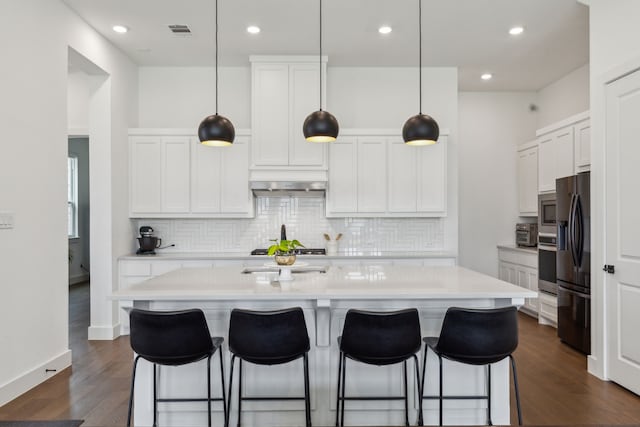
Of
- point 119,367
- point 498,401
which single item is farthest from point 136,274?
point 498,401

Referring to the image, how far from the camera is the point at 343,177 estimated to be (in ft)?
16.9

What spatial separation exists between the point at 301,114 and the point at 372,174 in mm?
1156

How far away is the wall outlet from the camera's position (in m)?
3.01

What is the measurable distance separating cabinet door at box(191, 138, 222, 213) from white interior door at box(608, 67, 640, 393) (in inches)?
157

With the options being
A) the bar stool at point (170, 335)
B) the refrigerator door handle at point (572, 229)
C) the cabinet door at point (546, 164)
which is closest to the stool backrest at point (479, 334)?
the bar stool at point (170, 335)

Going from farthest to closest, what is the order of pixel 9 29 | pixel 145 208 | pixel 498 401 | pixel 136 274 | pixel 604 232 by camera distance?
pixel 145 208 → pixel 136 274 → pixel 604 232 → pixel 9 29 → pixel 498 401

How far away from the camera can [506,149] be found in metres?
6.29

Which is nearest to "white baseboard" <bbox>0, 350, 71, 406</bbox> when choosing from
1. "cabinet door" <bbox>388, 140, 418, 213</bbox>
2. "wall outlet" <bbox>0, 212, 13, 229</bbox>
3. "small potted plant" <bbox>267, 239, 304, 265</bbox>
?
"wall outlet" <bbox>0, 212, 13, 229</bbox>

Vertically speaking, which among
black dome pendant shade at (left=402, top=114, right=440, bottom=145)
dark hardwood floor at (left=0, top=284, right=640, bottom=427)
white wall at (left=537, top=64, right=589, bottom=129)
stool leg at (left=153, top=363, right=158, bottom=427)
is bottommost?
dark hardwood floor at (left=0, top=284, right=640, bottom=427)

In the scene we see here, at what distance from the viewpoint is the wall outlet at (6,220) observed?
301 cm

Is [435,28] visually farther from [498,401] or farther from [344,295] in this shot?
[498,401]

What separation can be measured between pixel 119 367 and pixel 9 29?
9.62 feet

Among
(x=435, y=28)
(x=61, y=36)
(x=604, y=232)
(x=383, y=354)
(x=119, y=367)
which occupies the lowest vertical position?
(x=119, y=367)

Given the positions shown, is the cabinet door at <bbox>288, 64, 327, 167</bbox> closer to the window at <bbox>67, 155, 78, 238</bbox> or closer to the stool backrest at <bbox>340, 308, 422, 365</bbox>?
the stool backrest at <bbox>340, 308, 422, 365</bbox>
